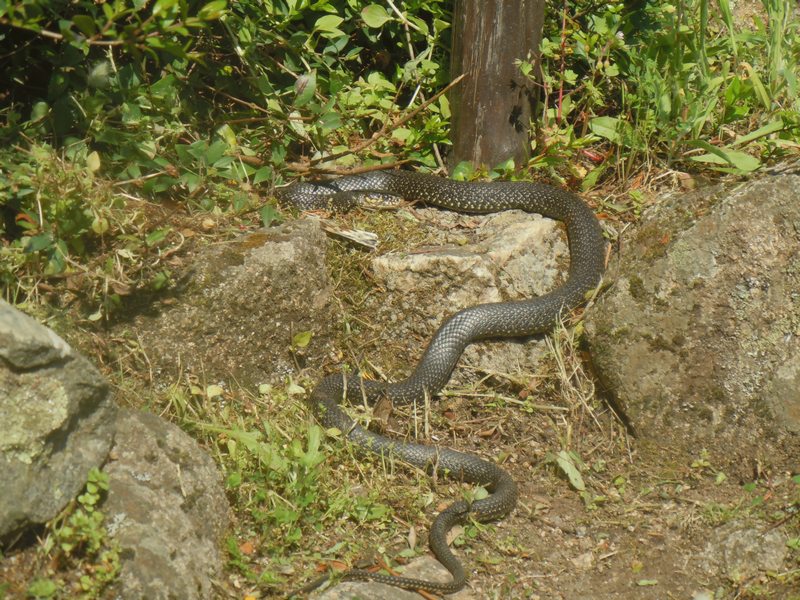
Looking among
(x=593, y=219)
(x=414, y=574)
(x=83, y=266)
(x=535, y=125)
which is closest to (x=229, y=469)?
(x=414, y=574)

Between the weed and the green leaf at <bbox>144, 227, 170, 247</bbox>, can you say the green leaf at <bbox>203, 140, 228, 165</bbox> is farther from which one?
the weed

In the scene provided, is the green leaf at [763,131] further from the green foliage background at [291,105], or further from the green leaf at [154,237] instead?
the green leaf at [154,237]

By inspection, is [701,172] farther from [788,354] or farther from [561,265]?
[788,354]

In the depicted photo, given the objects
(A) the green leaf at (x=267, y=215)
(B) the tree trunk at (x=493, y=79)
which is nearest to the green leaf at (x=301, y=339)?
(A) the green leaf at (x=267, y=215)

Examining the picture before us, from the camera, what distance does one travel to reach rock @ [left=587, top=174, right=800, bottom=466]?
18.7 ft

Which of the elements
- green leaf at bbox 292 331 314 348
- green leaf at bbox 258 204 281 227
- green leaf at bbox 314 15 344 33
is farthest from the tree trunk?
green leaf at bbox 292 331 314 348

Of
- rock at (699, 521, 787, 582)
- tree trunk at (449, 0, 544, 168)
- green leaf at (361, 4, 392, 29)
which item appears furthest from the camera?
green leaf at (361, 4, 392, 29)

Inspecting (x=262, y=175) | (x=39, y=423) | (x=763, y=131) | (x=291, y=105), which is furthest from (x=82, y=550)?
(x=763, y=131)

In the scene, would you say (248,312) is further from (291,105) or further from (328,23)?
(328,23)

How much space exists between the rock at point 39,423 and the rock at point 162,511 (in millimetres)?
249

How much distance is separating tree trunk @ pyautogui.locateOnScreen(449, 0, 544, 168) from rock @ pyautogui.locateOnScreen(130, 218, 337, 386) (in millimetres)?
1784

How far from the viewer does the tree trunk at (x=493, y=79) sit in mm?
7047

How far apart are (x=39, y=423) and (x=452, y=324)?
326 centimetres

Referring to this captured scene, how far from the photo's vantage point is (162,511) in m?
4.31
